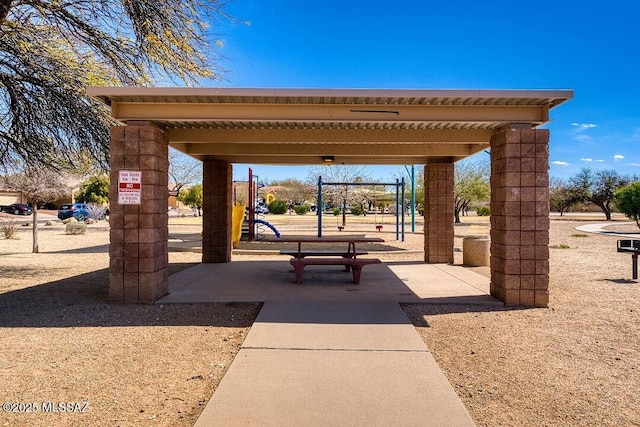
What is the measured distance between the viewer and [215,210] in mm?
12258

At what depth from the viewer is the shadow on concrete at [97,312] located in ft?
19.7

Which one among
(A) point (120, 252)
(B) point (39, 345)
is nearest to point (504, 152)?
(A) point (120, 252)

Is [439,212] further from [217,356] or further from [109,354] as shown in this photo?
[109,354]

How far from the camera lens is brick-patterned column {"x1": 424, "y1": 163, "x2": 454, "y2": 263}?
12.2m

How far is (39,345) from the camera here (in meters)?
5.04

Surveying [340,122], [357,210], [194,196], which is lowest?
[357,210]

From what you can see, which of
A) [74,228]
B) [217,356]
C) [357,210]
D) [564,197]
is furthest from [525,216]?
[564,197]

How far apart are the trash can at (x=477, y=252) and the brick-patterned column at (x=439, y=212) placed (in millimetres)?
560

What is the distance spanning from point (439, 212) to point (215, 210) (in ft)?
20.4

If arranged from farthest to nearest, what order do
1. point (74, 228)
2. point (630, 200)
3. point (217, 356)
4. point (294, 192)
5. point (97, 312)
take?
point (294, 192)
point (630, 200)
point (74, 228)
point (97, 312)
point (217, 356)

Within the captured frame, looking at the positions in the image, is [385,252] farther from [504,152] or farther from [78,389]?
[78,389]

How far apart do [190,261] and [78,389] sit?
9.37 meters

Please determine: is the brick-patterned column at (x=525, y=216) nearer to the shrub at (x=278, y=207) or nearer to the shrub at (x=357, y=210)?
the shrub at (x=357, y=210)

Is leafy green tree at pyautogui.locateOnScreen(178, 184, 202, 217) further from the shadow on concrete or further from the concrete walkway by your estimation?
the concrete walkway
